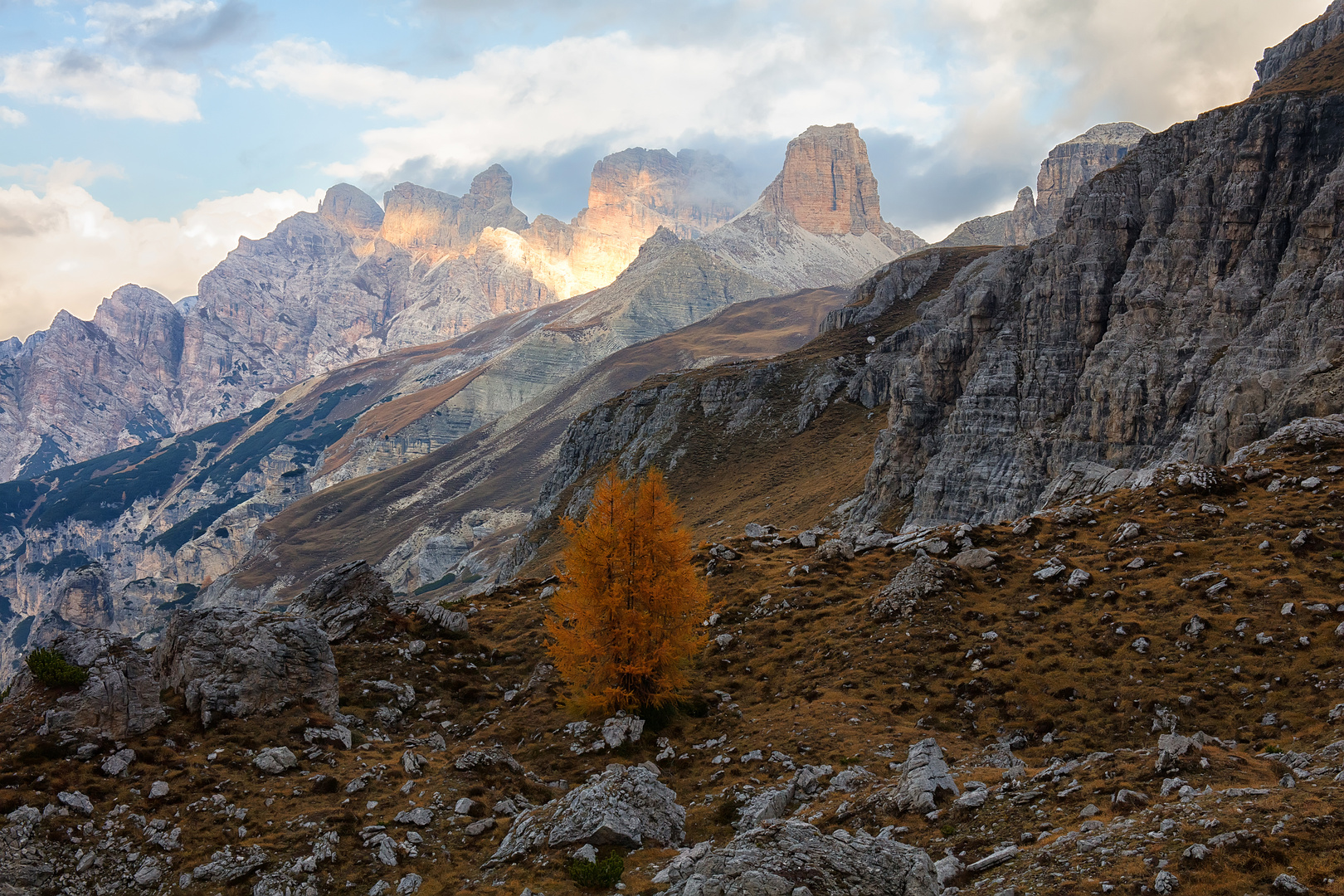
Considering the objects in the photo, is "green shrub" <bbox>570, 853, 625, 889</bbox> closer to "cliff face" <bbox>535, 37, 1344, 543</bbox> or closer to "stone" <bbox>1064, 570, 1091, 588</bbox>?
"stone" <bbox>1064, 570, 1091, 588</bbox>

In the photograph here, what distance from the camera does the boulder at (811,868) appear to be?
47.9 feet

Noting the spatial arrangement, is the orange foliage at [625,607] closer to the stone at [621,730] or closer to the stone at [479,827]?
the stone at [621,730]

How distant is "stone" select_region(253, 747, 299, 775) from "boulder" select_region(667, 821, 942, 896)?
1629cm

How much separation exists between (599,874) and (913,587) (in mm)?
24777

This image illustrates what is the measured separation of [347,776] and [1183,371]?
7571 cm

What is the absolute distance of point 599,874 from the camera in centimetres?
1877

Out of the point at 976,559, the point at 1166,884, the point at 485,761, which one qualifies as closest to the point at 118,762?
the point at 485,761

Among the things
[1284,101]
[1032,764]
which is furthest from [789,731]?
[1284,101]

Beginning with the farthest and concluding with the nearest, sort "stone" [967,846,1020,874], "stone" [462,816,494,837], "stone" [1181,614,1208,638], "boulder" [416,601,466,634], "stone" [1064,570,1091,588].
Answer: "boulder" [416,601,466,634], "stone" [1064,570,1091,588], "stone" [1181,614,1208,638], "stone" [462,816,494,837], "stone" [967,846,1020,874]

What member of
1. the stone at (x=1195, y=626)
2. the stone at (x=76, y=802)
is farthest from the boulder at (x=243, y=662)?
the stone at (x=1195, y=626)

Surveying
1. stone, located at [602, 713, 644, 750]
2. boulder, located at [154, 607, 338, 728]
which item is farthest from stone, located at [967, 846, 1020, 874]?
boulder, located at [154, 607, 338, 728]

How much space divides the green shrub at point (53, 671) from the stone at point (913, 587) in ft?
110

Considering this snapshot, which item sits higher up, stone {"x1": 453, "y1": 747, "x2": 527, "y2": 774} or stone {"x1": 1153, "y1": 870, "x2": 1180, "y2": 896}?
stone {"x1": 1153, "y1": 870, "x2": 1180, "y2": 896}

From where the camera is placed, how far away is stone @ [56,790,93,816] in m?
21.0
